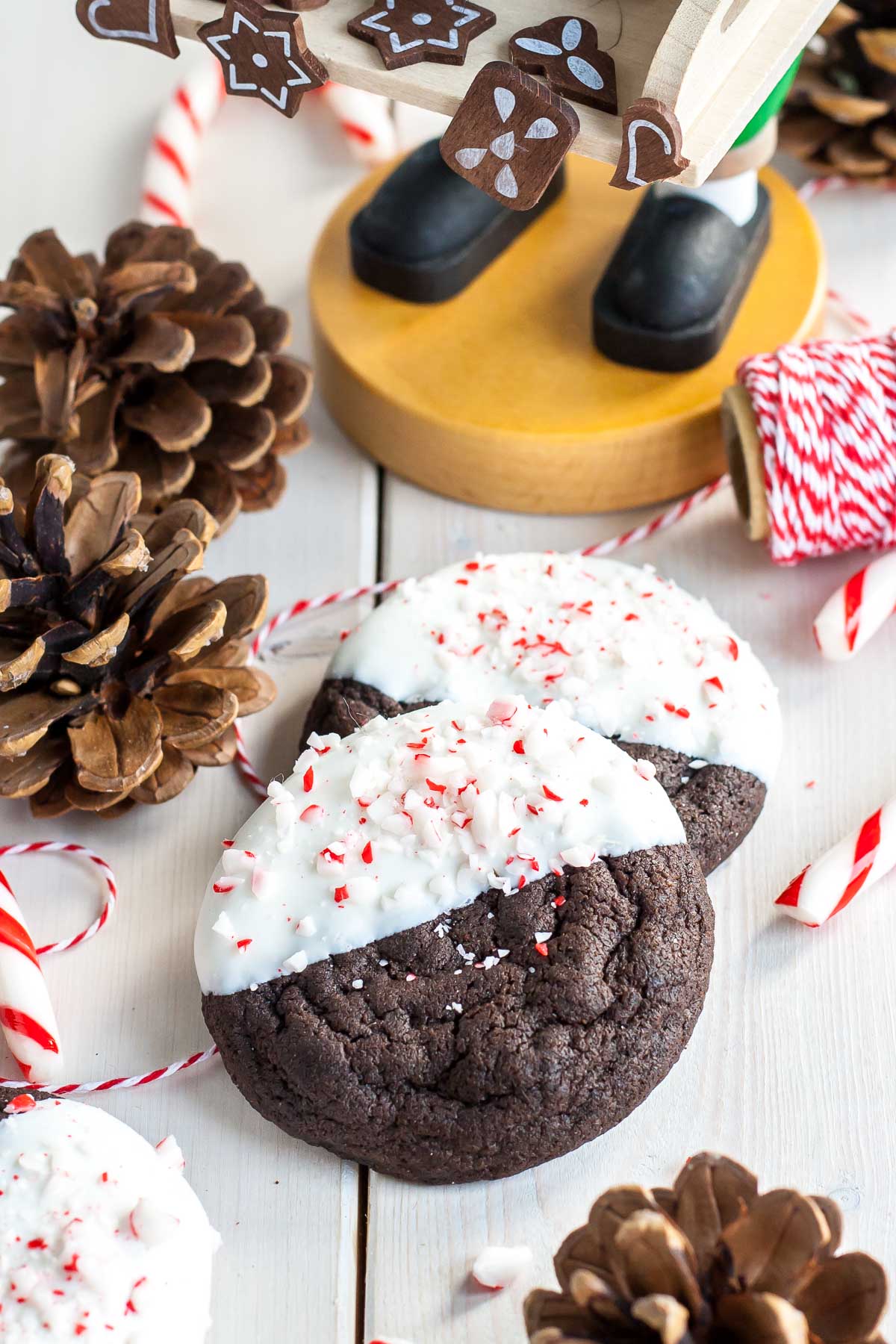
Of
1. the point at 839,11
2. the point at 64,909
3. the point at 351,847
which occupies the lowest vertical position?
the point at 64,909

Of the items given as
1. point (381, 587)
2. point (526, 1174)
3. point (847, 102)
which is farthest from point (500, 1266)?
point (847, 102)

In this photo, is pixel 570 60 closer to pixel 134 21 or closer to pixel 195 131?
pixel 134 21

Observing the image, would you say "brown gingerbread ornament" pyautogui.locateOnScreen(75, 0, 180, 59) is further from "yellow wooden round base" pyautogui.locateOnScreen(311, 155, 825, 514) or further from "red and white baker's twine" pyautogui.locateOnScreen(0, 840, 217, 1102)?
"red and white baker's twine" pyautogui.locateOnScreen(0, 840, 217, 1102)

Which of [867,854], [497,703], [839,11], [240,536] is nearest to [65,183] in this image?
[240,536]

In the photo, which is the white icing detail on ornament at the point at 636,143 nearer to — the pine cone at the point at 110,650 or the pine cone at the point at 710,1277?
the pine cone at the point at 110,650

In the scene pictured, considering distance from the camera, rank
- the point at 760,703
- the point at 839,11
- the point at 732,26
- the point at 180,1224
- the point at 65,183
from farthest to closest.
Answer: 1. the point at 65,183
2. the point at 839,11
3. the point at 760,703
4. the point at 732,26
5. the point at 180,1224

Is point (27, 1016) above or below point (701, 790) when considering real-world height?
below

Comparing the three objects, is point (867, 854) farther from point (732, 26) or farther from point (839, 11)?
point (839, 11)
